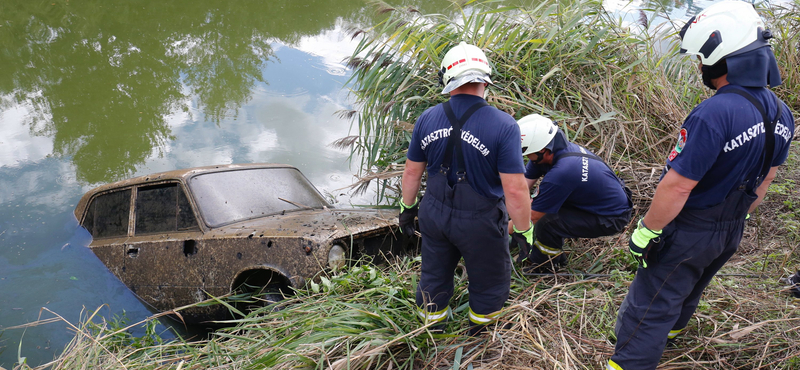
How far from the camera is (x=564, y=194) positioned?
3328 mm

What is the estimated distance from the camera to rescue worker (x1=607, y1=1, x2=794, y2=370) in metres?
1.85

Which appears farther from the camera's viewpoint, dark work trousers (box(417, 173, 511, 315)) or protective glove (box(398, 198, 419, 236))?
protective glove (box(398, 198, 419, 236))

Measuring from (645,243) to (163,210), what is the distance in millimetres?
3694

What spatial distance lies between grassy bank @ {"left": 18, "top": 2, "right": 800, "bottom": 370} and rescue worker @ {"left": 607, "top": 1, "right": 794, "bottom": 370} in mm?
456

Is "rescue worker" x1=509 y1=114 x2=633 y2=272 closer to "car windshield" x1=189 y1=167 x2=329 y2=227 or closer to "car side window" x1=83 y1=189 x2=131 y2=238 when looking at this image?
"car windshield" x1=189 y1=167 x2=329 y2=227

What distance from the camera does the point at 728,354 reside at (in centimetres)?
250

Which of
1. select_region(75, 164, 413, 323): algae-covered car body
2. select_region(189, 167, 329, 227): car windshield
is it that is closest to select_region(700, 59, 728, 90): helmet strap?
select_region(75, 164, 413, 323): algae-covered car body

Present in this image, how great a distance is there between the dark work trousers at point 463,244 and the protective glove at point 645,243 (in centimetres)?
67

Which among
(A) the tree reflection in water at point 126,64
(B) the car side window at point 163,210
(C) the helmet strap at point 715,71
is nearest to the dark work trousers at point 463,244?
(C) the helmet strap at point 715,71

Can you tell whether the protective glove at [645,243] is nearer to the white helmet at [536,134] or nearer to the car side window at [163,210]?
the white helmet at [536,134]

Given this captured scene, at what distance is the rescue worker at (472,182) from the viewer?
7.88ft

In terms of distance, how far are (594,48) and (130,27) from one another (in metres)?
10.7

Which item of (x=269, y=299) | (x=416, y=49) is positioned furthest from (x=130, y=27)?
(x=269, y=299)

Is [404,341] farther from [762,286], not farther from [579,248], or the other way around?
[762,286]
